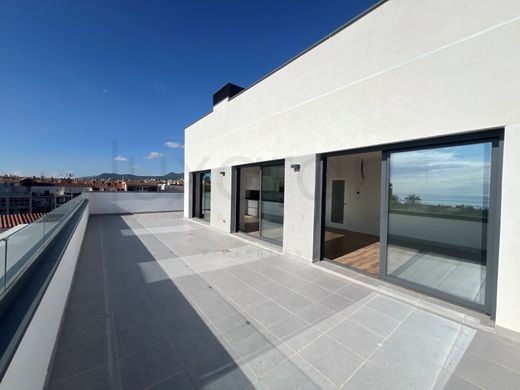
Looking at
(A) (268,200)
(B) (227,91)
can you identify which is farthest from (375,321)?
(B) (227,91)

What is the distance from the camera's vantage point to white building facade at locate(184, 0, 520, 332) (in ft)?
7.64

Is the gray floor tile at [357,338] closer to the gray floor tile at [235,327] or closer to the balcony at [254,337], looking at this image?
the balcony at [254,337]

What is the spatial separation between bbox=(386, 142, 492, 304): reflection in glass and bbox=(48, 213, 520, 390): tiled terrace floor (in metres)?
0.39

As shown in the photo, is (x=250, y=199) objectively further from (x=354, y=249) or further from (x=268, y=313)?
(x=268, y=313)

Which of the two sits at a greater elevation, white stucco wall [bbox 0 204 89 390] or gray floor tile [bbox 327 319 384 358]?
white stucco wall [bbox 0 204 89 390]

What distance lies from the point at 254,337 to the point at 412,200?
9.47 feet

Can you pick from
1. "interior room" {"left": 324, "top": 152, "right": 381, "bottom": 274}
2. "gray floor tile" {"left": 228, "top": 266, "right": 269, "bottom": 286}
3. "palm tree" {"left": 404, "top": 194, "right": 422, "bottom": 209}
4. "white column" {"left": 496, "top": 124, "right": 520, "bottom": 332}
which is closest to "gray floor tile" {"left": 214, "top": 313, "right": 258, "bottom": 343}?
"gray floor tile" {"left": 228, "top": 266, "right": 269, "bottom": 286}

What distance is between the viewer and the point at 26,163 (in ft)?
52.7

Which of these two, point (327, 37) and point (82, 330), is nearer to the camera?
point (82, 330)

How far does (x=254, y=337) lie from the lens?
2.17 meters

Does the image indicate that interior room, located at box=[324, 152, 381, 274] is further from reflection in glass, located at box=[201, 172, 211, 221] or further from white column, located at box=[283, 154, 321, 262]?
reflection in glass, located at box=[201, 172, 211, 221]

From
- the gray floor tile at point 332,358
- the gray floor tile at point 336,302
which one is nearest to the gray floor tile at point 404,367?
the gray floor tile at point 332,358

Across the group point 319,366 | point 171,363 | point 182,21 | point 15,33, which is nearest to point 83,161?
point 15,33

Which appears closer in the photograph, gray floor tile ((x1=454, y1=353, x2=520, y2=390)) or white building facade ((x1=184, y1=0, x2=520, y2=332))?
gray floor tile ((x1=454, y1=353, x2=520, y2=390))
